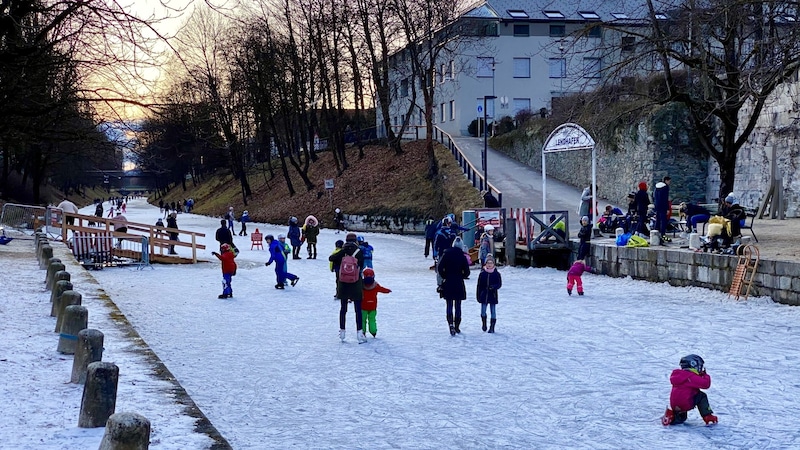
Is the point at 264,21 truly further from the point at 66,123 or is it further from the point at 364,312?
the point at 364,312

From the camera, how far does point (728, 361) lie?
9.34m

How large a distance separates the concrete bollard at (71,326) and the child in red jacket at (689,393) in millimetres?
5984

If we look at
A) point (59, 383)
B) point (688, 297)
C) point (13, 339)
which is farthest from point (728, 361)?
point (13, 339)

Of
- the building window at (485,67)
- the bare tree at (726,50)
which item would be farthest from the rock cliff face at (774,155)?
the building window at (485,67)

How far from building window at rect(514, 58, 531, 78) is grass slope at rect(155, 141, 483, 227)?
972 centimetres

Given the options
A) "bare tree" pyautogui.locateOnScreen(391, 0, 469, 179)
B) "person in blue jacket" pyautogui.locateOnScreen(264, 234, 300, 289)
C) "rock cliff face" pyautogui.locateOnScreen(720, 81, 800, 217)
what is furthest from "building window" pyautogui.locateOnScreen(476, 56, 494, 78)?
"person in blue jacket" pyautogui.locateOnScreen(264, 234, 300, 289)

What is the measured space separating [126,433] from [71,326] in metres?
4.59

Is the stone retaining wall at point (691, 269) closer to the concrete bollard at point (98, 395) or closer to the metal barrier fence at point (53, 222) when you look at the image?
the concrete bollard at point (98, 395)

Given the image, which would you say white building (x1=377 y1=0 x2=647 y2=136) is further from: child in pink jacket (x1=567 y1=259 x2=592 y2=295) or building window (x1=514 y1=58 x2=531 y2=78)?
child in pink jacket (x1=567 y1=259 x2=592 y2=295)

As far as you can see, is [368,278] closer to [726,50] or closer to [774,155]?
[726,50]

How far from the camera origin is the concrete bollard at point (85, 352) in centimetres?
709

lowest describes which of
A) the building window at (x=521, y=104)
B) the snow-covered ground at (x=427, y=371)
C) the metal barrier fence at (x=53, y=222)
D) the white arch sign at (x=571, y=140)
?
the snow-covered ground at (x=427, y=371)

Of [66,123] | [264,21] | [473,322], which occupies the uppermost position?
[264,21]

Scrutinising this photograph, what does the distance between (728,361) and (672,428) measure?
2928mm
